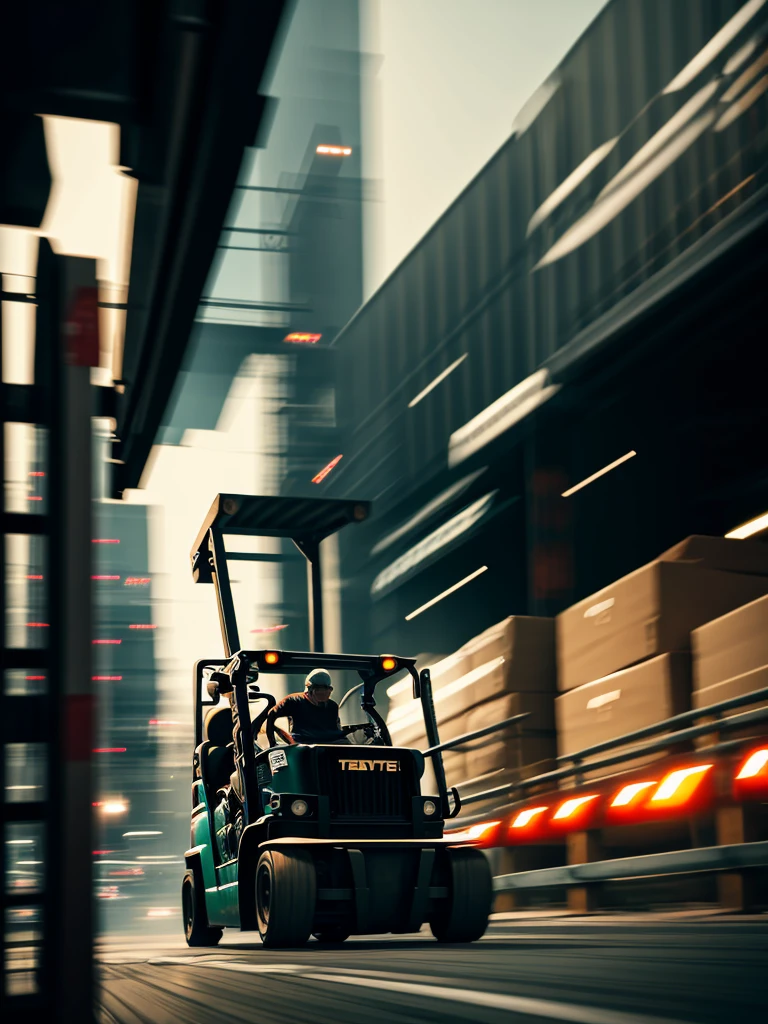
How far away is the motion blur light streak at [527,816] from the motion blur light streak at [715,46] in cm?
551

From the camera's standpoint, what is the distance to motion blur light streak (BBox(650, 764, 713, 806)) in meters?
7.13

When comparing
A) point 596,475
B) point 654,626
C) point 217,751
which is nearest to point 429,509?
point 596,475

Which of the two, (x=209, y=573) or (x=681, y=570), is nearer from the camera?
(x=681, y=570)

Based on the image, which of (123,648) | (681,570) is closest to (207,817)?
(681,570)

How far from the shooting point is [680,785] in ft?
23.7

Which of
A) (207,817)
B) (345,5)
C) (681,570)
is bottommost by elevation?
(207,817)

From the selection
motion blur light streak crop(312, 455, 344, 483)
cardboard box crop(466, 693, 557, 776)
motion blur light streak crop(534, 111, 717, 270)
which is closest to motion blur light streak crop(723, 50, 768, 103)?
motion blur light streak crop(534, 111, 717, 270)

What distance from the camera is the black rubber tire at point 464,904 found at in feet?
24.6

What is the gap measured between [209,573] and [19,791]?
6.53 metres

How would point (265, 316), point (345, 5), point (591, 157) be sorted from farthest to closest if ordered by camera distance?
point (345, 5) → point (265, 316) → point (591, 157)

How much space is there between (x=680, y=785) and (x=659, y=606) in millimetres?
A: 1316

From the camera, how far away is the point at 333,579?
20.5 metres

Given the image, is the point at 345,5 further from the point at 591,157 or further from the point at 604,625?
the point at 604,625

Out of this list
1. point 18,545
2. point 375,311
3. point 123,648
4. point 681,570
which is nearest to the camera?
point 18,545
